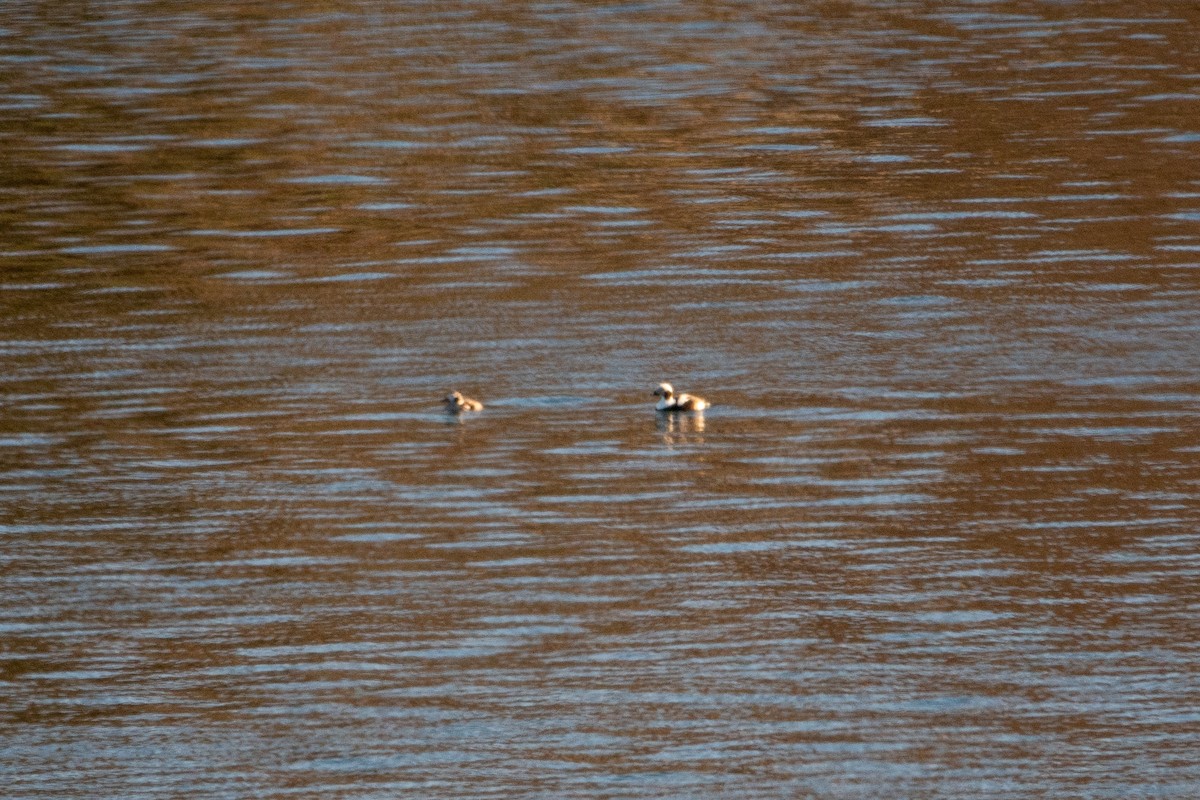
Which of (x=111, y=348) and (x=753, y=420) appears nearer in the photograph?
(x=753, y=420)

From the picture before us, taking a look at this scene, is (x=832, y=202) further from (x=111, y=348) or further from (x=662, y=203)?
(x=111, y=348)

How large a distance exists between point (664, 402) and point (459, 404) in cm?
153

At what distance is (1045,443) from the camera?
51.4 ft

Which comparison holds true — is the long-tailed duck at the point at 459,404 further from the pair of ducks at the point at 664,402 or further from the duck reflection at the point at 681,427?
the duck reflection at the point at 681,427

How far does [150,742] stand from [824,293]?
963 centimetres

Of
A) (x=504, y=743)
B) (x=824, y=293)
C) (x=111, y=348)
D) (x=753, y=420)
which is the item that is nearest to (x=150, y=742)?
(x=504, y=743)

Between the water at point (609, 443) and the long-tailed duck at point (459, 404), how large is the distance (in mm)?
260

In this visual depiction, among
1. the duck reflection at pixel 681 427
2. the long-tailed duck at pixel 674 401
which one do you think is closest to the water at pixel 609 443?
the duck reflection at pixel 681 427

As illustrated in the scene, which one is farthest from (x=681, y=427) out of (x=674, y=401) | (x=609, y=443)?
(x=609, y=443)

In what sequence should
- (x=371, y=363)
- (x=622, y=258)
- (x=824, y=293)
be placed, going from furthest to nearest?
(x=622, y=258), (x=824, y=293), (x=371, y=363)

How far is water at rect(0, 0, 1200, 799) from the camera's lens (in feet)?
37.3

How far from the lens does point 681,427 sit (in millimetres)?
16250

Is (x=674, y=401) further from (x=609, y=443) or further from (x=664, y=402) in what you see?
(x=609, y=443)

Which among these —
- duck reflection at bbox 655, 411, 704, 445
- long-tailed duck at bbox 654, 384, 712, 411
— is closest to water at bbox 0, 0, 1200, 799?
duck reflection at bbox 655, 411, 704, 445
